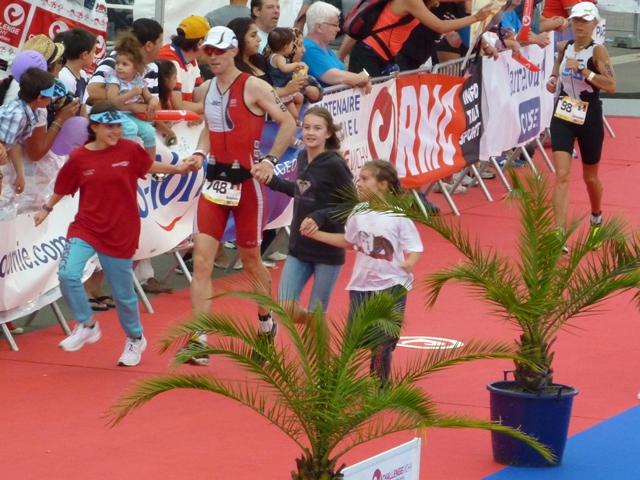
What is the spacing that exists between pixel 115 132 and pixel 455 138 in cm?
671

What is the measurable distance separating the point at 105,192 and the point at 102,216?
16 centimetres

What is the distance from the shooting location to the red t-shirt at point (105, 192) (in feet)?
26.5

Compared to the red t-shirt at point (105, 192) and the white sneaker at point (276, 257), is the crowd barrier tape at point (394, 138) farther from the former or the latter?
the red t-shirt at point (105, 192)

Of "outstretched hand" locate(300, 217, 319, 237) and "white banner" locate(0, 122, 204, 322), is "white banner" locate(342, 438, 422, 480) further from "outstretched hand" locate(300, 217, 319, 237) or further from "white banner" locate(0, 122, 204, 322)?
"white banner" locate(0, 122, 204, 322)

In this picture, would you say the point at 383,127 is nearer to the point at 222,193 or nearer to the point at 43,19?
the point at 43,19

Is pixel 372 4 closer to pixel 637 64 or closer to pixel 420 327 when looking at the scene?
pixel 420 327

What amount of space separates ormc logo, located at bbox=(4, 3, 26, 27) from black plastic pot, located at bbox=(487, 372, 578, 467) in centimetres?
681

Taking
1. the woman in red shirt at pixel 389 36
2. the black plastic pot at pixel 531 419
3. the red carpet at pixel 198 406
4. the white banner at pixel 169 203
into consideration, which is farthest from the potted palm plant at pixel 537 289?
the woman in red shirt at pixel 389 36

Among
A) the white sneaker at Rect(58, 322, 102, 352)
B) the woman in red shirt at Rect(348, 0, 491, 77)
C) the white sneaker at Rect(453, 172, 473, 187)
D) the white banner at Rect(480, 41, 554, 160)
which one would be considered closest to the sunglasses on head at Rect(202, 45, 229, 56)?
the white sneaker at Rect(58, 322, 102, 352)

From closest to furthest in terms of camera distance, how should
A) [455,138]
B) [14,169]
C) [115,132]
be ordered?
[115,132]
[14,169]
[455,138]

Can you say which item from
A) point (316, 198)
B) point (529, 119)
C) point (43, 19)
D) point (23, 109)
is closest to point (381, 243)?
point (316, 198)

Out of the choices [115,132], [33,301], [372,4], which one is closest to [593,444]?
[115,132]

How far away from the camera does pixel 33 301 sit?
8.98 metres

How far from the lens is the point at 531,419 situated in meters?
6.38
